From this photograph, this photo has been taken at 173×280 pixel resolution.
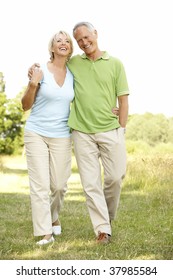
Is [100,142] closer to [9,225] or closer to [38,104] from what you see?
[38,104]

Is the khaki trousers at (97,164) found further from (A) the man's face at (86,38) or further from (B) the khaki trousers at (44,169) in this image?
(A) the man's face at (86,38)

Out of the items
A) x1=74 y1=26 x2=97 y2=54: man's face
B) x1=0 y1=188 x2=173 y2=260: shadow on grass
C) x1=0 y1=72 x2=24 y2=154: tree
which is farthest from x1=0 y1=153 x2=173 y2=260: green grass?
x1=0 y1=72 x2=24 y2=154: tree

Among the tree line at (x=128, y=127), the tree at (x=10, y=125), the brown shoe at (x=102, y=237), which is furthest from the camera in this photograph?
the tree at (x=10, y=125)

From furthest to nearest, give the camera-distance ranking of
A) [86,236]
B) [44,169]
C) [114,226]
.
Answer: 1. [114,226]
2. [86,236]
3. [44,169]

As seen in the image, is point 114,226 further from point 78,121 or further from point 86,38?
point 86,38

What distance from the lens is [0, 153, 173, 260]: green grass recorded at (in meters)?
4.78

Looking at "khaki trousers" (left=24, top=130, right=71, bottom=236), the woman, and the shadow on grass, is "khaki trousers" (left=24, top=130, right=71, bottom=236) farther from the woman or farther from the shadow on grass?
the shadow on grass

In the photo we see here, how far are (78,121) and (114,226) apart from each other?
1538mm

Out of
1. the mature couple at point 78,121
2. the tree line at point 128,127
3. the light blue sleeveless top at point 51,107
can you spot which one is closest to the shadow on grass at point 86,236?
the mature couple at point 78,121

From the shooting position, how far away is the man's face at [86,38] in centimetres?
495

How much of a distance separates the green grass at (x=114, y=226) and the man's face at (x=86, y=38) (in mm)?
1633

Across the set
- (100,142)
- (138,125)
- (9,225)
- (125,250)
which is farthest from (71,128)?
(138,125)

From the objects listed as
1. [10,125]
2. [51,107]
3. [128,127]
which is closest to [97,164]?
[51,107]

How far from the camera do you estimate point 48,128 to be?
Result: 5012 mm
